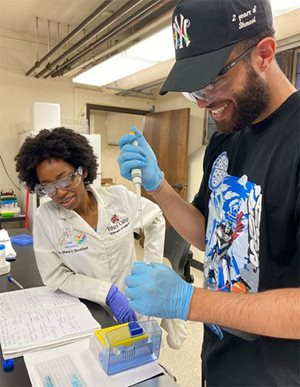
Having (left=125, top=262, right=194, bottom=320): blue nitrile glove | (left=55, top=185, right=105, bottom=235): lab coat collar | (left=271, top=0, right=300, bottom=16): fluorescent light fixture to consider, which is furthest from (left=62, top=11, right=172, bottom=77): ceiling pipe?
(left=125, top=262, right=194, bottom=320): blue nitrile glove

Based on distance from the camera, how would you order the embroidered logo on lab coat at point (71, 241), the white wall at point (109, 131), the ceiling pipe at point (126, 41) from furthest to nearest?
the white wall at point (109, 131)
the ceiling pipe at point (126, 41)
the embroidered logo on lab coat at point (71, 241)

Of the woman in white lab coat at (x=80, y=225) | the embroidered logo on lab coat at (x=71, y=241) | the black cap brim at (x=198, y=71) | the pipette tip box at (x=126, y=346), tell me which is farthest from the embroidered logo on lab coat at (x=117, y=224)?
the black cap brim at (x=198, y=71)

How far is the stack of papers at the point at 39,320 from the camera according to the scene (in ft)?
3.09

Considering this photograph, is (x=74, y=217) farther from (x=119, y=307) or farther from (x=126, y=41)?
(x=126, y=41)

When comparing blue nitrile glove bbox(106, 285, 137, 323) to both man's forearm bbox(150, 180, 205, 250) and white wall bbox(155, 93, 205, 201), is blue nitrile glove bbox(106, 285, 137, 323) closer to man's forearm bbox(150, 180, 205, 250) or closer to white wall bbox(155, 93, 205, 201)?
man's forearm bbox(150, 180, 205, 250)

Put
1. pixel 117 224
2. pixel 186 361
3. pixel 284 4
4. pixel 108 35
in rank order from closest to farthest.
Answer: pixel 117 224, pixel 284 4, pixel 186 361, pixel 108 35

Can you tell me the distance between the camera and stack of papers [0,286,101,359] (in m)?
0.94

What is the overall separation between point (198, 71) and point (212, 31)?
0.10 m

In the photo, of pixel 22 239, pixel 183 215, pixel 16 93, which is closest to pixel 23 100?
pixel 16 93

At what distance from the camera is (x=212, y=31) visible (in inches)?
28.3

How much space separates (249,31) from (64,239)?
1033mm

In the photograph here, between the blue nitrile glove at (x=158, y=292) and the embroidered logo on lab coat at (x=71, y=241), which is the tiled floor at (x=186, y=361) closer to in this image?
the embroidered logo on lab coat at (x=71, y=241)

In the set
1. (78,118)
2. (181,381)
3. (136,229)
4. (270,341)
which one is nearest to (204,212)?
(270,341)

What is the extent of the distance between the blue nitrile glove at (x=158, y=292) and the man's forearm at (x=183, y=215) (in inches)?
13.4
